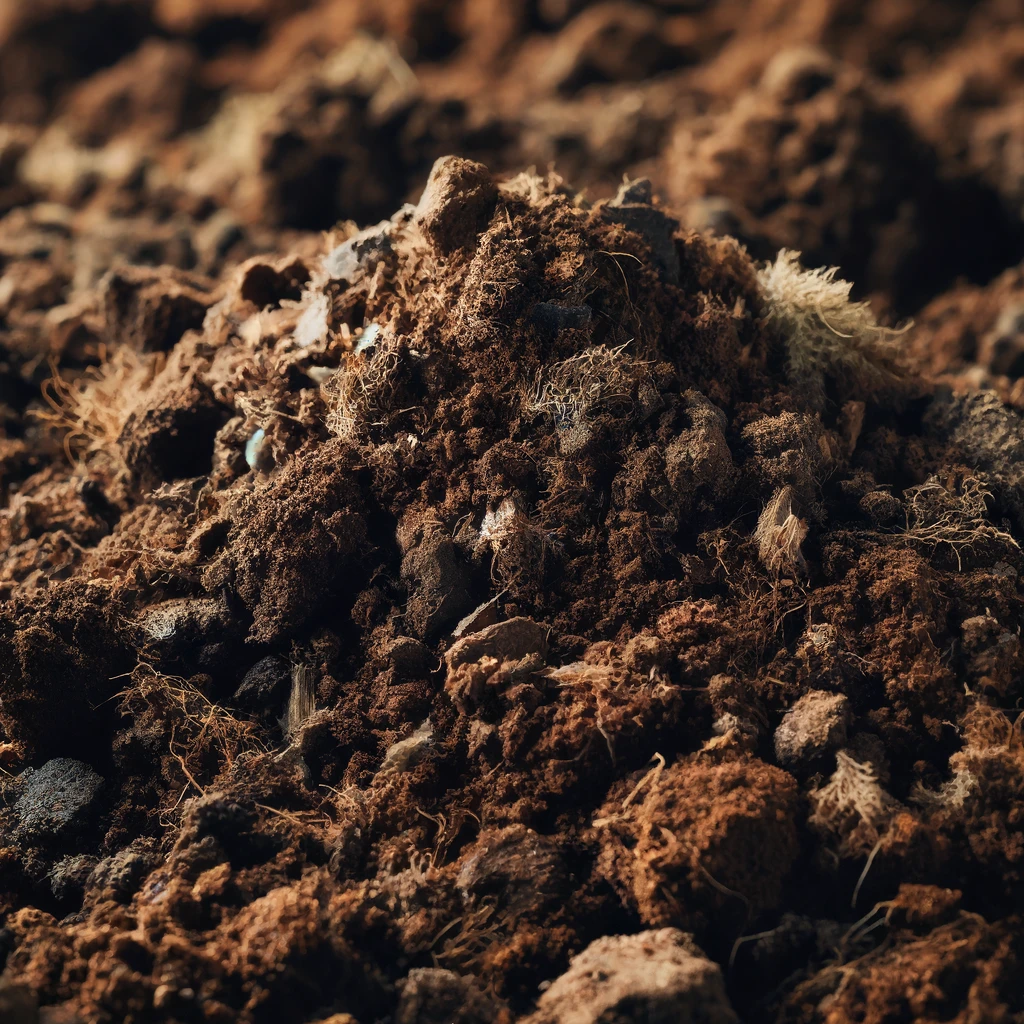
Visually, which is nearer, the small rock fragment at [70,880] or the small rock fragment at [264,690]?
the small rock fragment at [70,880]

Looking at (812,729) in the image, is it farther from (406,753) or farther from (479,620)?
(406,753)

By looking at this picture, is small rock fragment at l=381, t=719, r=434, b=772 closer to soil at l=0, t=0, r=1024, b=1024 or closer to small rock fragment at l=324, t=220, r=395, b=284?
soil at l=0, t=0, r=1024, b=1024

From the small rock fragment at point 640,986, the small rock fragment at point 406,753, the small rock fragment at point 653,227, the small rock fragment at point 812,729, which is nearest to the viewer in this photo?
the small rock fragment at point 640,986

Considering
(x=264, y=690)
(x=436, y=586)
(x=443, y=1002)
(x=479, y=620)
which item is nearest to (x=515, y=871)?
(x=443, y=1002)

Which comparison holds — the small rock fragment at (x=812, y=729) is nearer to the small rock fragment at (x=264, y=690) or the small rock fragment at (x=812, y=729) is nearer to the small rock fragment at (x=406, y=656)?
the small rock fragment at (x=406, y=656)

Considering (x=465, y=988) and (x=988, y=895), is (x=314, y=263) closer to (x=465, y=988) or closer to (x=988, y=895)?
(x=465, y=988)

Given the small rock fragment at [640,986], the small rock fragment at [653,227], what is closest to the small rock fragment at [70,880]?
the small rock fragment at [640,986]

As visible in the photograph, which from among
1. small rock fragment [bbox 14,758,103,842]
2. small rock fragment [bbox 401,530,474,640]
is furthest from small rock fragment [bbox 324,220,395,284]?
small rock fragment [bbox 14,758,103,842]

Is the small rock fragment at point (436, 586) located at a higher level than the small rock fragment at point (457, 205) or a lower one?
lower
